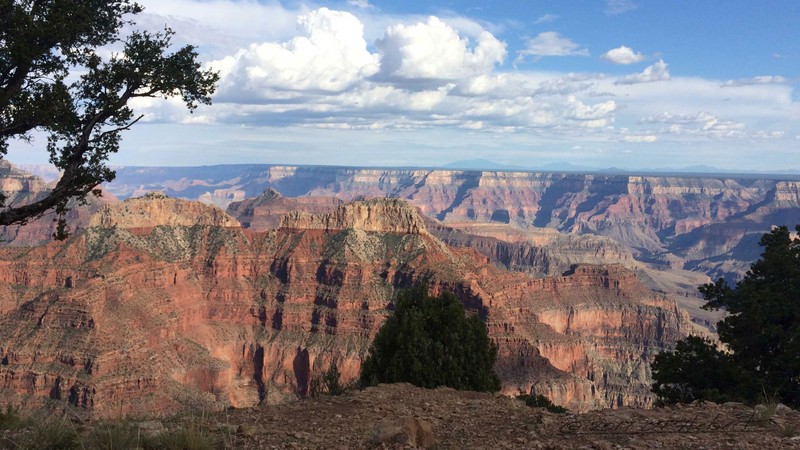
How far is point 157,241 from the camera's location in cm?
12588

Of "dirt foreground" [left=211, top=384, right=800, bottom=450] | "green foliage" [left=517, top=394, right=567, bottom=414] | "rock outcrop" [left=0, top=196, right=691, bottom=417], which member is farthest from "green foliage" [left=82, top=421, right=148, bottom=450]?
"rock outcrop" [left=0, top=196, right=691, bottom=417]

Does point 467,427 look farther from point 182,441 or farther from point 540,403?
point 540,403

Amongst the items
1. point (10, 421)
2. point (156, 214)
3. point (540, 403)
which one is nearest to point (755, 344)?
point (540, 403)

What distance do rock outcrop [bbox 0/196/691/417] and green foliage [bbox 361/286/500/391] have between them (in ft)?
192

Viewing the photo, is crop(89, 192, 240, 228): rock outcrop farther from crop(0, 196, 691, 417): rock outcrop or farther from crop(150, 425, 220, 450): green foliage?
crop(150, 425, 220, 450): green foliage

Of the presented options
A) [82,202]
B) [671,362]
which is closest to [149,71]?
[82,202]

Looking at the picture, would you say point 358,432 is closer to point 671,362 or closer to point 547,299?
point 671,362


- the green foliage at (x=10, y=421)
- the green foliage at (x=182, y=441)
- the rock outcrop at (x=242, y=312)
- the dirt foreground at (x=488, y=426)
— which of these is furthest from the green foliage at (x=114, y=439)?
the rock outcrop at (x=242, y=312)

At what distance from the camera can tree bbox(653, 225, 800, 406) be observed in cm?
3083

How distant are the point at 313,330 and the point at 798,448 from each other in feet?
366

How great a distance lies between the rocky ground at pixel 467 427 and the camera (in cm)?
1238

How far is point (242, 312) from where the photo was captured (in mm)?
125312

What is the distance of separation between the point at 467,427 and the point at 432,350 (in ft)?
53.7

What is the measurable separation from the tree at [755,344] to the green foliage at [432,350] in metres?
12.1
